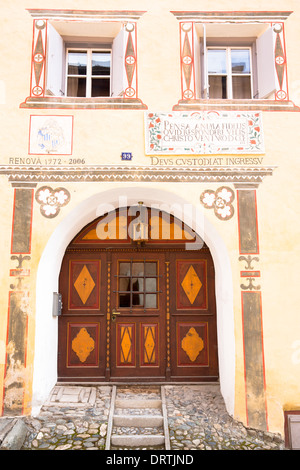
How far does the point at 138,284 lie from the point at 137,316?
1.73 ft

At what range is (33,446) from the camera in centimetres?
482

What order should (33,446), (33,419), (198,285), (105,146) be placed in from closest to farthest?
1. (33,446)
2. (33,419)
3. (105,146)
4. (198,285)

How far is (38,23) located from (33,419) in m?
5.77

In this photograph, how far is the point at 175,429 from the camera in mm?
5078

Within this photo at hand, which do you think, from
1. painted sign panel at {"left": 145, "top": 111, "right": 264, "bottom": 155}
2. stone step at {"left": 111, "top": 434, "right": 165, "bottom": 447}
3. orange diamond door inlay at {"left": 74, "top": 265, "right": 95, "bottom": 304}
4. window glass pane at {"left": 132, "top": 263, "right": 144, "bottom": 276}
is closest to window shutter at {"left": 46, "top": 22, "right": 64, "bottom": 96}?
painted sign panel at {"left": 145, "top": 111, "right": 264, "bottom": 155}

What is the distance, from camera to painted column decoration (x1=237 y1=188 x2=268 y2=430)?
5285mm

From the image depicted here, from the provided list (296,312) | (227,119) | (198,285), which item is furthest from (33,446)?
(227,119)

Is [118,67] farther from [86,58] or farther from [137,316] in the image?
[137,316]

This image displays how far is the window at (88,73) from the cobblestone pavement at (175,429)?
478 centimetres

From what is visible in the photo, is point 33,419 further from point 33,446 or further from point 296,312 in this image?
point 296,312

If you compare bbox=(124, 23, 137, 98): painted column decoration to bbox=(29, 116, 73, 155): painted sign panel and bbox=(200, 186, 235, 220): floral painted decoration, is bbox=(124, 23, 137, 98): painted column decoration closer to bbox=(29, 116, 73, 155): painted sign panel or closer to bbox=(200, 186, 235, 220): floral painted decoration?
bbox=(29, 116, 73, 155): painted sign panel

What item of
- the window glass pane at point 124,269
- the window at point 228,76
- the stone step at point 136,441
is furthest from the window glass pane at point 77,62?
the stone step at point 136,441

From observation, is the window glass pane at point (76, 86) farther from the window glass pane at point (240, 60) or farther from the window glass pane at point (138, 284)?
the window glass pane at point (138, 284)

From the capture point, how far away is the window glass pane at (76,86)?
20.5 feet
